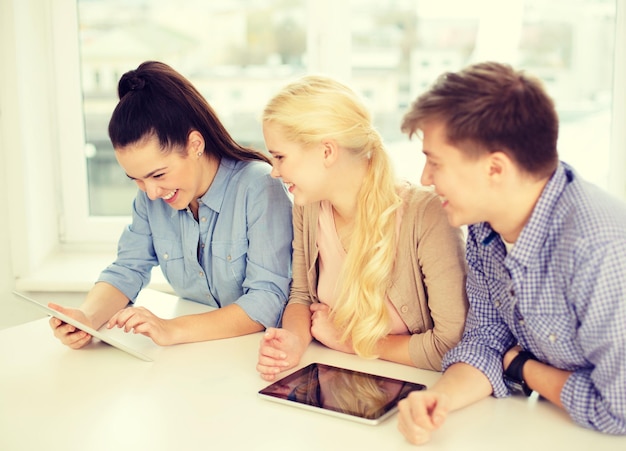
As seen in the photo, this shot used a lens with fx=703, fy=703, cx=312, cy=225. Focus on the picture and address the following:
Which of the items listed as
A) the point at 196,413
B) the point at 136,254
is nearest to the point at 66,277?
the point at 136,254

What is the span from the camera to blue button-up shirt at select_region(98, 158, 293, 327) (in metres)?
1.62

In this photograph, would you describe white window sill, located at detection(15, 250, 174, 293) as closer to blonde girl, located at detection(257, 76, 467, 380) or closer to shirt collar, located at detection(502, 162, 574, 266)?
blonde girl, located at detection(257, 76, 467, 380)

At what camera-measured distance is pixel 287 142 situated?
1.42 meters

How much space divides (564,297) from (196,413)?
0.62 metres

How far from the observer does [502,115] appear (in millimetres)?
1100

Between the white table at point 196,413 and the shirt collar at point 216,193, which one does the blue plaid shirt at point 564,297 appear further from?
the shirt collar at point 216,193

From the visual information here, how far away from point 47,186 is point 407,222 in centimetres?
169

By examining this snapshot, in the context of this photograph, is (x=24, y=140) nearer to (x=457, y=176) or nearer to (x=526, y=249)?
(x=457, y=176)

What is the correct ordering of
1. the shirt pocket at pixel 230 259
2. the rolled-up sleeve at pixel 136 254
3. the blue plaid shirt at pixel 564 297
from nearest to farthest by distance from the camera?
the blue plaid shirt at pixel 564 297 → the shirt pocket at pixel 230 259 → the rolled-up sleeve at pixel 136 254

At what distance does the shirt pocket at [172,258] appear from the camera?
1.76m

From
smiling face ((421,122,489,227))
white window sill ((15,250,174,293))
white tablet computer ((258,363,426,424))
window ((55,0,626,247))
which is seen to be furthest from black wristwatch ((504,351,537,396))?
white window sill ((15,250,174,293))

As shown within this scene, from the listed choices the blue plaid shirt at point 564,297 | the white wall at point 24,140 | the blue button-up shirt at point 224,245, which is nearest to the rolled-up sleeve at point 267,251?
the blue button-up shirt at point 224,245

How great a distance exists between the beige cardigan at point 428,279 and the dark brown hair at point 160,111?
1.73 ft

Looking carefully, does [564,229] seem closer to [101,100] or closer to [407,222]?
[407,222]
